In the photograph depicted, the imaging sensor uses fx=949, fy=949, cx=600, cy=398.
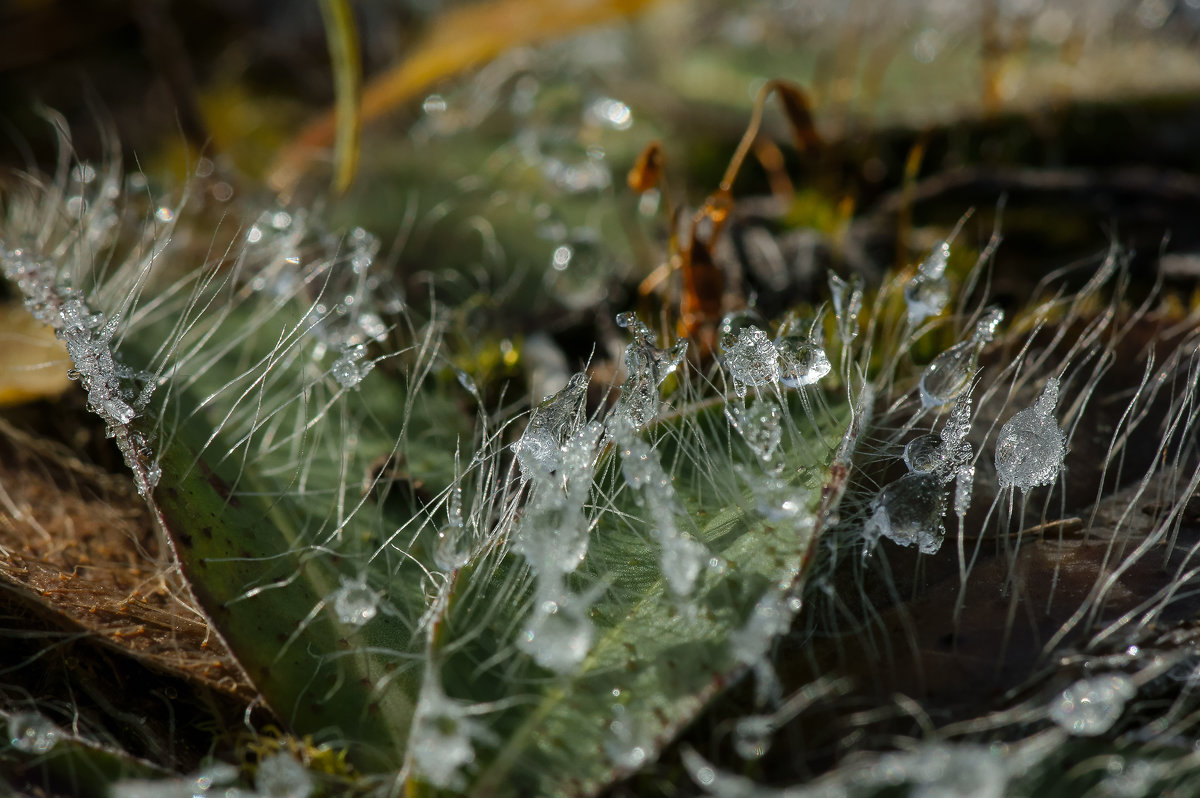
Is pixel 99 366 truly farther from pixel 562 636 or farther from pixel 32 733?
pixel 562 636

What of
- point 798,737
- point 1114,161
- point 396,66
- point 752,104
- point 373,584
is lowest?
point 798,737

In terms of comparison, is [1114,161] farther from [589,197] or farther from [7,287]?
[7,287]

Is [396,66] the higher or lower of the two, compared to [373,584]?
higher

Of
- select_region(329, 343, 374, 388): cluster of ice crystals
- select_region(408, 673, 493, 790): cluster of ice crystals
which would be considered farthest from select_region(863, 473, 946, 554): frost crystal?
select_region(329, 343, 374, 388): cluster of ice crystals

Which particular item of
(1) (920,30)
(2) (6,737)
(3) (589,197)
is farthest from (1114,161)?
(2) (6,737)

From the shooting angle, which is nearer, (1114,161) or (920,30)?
(1114,161)

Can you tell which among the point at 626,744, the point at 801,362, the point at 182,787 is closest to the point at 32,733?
the point at 182,787
